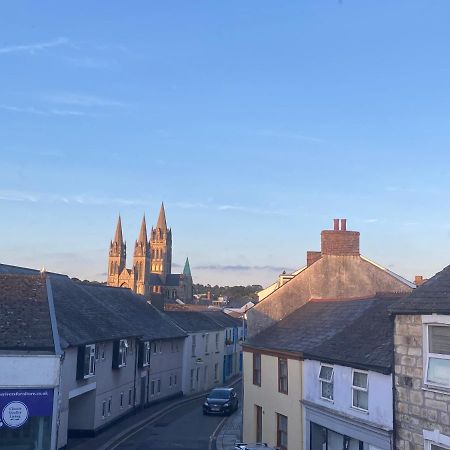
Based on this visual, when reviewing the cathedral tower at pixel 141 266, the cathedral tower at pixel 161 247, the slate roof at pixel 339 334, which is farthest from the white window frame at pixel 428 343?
the cathedral tower at pixel 161 247

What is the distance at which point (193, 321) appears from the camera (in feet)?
184

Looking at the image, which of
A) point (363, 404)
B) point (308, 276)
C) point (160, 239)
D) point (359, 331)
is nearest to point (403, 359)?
point (363, 404)

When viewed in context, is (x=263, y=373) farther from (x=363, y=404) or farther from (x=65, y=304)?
(x=65, y=304)

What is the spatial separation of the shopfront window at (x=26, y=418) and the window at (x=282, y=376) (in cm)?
932

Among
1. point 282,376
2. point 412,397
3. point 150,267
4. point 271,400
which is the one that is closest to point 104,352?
point 271,400

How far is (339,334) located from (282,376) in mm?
4221

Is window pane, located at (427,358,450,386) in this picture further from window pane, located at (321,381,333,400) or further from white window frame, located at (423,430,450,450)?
window pane, located at (321,381,333,400)

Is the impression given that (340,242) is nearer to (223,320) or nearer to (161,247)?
(223,320)

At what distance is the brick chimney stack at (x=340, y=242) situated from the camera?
96.1ft

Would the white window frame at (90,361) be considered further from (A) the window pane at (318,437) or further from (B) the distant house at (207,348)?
(B) the distant house at (207,348)

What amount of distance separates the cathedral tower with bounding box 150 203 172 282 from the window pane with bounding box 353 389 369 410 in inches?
6127

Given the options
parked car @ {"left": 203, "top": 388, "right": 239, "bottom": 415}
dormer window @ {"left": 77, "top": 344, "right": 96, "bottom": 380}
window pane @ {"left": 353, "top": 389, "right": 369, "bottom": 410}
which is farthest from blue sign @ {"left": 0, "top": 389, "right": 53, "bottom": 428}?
parked car @ {"left": 203, "top": 388, "right": 239, "bottom": 415}

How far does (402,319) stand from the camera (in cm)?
1470

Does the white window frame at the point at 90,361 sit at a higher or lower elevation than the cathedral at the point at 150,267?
lower
